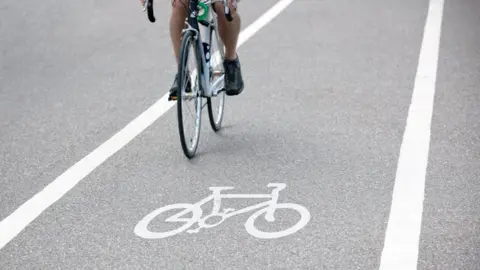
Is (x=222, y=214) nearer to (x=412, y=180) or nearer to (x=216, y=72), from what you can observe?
(x=412, y=180)

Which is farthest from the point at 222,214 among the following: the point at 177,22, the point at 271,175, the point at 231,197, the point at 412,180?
the point at 177,22

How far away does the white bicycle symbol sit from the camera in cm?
566

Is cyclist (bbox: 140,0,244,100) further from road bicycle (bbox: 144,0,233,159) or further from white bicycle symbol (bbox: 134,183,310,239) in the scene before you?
white bicycle symbol (bbox: 134,183,310,239)

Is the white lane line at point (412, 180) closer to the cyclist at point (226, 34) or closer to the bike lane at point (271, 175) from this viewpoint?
the bike lane at point (271, 175)

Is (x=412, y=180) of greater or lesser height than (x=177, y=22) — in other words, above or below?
below

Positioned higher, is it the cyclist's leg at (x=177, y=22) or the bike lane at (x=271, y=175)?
the cyclist's leg at (x=177, y=22)

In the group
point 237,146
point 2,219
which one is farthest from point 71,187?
point 237,146

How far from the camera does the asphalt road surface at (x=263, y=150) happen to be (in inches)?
214

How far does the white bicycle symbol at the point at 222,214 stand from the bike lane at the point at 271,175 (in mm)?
54

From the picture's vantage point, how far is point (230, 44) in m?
7.73

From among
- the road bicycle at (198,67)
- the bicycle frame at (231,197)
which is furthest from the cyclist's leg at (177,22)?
the bicycle frame at (231,197)

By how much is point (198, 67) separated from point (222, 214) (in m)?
1.71

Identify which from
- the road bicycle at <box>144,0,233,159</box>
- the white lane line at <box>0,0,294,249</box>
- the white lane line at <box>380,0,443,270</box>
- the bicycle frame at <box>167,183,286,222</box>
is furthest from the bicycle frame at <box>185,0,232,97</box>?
the white lane line at <box>380,0,443,270</box>

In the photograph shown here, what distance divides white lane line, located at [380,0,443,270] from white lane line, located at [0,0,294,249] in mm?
2134
